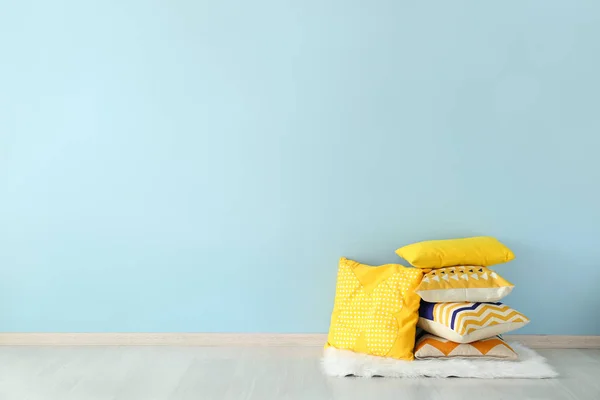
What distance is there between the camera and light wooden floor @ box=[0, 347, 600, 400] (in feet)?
7.61

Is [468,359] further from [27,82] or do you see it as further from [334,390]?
[27,82]

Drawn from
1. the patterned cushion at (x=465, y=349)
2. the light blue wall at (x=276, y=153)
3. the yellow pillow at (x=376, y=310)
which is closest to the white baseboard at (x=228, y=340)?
the light blue wall at (x=276, y=153)

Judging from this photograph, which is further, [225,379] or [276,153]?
[276,153]

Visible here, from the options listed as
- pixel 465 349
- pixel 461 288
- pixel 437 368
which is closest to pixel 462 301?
pixel 461 288

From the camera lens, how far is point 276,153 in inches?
112

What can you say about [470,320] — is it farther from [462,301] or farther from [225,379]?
[225,379]

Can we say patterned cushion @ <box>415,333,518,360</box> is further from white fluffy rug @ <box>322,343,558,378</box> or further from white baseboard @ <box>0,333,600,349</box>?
white baseboard @ <box>0,333,600,349</box>

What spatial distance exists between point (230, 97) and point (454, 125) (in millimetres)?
1127

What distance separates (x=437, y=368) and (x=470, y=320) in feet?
Result: 0.85

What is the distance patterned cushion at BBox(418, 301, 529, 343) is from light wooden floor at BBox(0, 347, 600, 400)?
0.66ft

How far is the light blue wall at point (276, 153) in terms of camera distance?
2.80 metres

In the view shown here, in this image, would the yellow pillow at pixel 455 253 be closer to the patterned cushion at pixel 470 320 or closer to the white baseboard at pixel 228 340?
the patterned cushion at pixel 470 320

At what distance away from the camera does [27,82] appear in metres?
2.85

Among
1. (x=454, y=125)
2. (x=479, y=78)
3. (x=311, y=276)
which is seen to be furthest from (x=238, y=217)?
(x=479, y=78)
